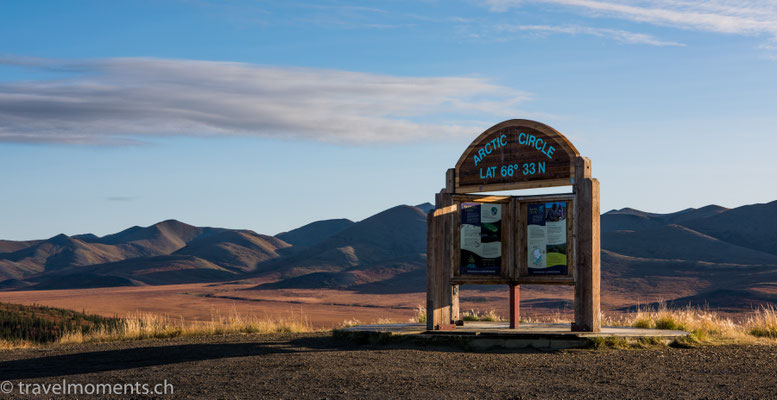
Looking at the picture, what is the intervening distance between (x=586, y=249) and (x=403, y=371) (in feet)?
14.5

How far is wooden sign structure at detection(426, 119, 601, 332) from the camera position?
44.3ft

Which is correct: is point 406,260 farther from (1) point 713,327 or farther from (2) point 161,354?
(2) point 161,354

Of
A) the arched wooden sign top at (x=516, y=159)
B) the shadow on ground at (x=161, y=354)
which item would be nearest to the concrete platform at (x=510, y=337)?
the shadow on ground at (x=161, y=354)

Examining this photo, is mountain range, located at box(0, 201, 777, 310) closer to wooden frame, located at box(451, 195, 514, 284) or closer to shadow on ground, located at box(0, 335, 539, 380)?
wooden frame, located at box(451, 195, 514, 284)

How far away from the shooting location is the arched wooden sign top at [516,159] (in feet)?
45.1

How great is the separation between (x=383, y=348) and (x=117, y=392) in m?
4.90

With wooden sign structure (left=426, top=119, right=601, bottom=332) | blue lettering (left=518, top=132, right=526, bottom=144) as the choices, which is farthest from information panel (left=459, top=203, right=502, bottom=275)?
blue lettering (left=518, top=132, right=526, bottom=144)

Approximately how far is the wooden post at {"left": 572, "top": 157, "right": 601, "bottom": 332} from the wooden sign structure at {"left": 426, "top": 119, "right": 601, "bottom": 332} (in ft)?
0.05

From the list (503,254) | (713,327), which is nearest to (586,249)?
(503,254)

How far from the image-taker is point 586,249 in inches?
528

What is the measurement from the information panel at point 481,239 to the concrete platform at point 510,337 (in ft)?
3.69

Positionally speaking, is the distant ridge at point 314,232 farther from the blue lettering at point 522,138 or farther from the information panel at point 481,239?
the blue lettering at point 522,138

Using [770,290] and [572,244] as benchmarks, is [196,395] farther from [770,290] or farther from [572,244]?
[770,290]

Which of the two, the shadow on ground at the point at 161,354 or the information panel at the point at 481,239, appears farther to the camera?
the information panel at the point at 481,239
